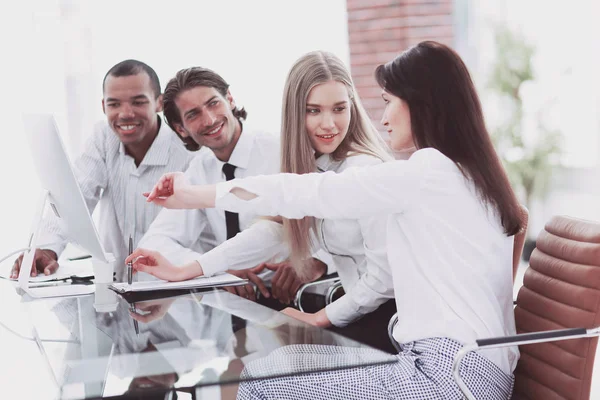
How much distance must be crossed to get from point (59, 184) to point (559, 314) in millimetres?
1463

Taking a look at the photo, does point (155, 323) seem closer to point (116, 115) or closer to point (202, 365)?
point (202, 365)

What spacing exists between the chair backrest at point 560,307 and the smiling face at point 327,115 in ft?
2.49

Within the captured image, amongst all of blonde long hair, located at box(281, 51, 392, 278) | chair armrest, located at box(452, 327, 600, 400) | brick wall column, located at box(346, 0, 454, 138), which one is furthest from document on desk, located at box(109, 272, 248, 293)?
brick wall column, located at box(346, 0, 454, 138)

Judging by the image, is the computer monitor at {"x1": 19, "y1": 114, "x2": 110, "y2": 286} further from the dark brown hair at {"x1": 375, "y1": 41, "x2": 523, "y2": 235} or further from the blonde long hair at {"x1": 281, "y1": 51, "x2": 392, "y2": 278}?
the dark brown hair at {"x1": 375, "y1": 41, "x2": 523, "y2": 235}

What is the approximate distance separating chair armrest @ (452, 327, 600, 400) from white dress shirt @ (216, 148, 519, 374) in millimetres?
129

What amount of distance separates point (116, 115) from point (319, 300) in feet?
4.37

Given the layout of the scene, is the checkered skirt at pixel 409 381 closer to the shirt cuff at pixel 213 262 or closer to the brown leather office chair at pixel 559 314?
the brown leather office chair at pixel 559 314

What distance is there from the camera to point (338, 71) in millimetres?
2541

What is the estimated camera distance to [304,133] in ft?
8.19

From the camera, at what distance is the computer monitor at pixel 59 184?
85.6 inches

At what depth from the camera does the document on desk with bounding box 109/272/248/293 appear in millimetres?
2283

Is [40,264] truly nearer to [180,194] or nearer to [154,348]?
[180,194]

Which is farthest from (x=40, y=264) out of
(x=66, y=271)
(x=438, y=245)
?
(x=438, y=245)

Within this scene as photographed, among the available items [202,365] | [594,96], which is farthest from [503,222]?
[594,96]
